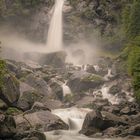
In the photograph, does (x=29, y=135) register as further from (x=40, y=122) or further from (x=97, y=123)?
(x=97, y=123)

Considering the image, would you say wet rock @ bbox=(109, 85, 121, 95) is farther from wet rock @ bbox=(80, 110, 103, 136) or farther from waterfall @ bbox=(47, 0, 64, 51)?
waterfall @ bbox=(47, 0, 64, 51)

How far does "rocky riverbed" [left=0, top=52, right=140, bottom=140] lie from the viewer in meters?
49.8

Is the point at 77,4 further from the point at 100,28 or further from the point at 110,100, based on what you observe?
the point at 110,100

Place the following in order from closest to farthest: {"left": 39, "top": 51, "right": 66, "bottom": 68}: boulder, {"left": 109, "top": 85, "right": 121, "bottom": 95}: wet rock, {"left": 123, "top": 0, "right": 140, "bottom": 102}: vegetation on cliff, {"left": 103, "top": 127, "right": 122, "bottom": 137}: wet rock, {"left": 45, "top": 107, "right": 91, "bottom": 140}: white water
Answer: {"left": 45, "top": 107, "right": 91, "bottom": 140}: white water → {"left": 103, "top": 127, "right": 122, "bottom": 137}: wet rock → {"left": 123, "top": 0, "right": 140, "bottom": 102}: vegetation on cliff → {"left": 109, "top": 85, "right": 121, "bottom": 95}: wet rock → {"left": 39, "top": 51, "right": 66, "bottom": 68}: boulder

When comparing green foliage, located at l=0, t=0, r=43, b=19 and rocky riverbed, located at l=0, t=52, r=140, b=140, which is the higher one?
green foliage, located at l=0, t=0, r=43, b=19

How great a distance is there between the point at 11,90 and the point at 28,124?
8.63 metres

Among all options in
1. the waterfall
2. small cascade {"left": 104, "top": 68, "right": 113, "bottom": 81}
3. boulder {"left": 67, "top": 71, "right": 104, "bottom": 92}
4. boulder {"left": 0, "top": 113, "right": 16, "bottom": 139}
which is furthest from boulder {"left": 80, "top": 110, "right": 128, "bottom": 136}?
the waterfall

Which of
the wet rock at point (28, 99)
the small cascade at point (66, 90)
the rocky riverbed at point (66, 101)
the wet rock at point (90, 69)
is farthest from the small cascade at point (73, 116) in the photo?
the wet rock at point (90, 69)

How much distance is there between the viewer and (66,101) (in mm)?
72625

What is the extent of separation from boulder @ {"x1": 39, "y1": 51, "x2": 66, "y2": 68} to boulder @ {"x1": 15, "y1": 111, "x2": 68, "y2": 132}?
122ft

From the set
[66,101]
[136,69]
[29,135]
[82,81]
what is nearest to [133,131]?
[29,135]

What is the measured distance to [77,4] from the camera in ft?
362

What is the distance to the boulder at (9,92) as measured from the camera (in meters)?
56.1

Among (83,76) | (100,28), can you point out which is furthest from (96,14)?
(83,76)
